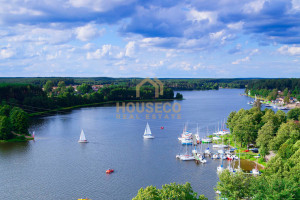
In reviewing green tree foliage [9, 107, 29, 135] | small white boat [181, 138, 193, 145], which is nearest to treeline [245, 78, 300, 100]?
small white boat [181, 138, 193, 145]

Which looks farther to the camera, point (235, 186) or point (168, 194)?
point (235, 186)

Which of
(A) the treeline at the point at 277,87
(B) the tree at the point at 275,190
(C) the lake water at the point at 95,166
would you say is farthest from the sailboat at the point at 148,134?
(A) the treeline at the point at 277,87

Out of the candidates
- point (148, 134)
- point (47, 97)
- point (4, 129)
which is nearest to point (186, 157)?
point (148, 134)

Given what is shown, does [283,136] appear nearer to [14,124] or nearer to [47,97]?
[14,124]

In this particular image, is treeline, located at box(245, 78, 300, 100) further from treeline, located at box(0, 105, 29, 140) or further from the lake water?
treeline, located at box(0, 105, 29, 140)

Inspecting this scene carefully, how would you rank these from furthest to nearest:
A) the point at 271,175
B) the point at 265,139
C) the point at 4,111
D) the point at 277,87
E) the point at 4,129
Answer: the point at 277,87
the point at 4,111
the point at 4,129
the point at 265,139
the point at 271,175

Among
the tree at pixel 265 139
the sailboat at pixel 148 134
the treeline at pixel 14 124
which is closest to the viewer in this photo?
the tree at pixel 265 139

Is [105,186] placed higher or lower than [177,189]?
lower

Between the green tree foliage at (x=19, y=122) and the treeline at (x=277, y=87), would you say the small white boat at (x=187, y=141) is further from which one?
the treeline at (x=277, y=87)

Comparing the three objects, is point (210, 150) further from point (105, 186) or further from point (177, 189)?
point (177, 189)

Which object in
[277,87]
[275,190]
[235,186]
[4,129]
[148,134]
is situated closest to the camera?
[275,190]

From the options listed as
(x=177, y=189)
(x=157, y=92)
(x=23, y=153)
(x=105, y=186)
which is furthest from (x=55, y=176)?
(x=157, y=92)
